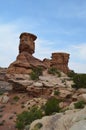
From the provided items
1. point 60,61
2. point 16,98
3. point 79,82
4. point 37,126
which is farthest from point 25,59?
point 37,126

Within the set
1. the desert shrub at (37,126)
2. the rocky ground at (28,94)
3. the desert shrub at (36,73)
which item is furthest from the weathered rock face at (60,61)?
the desert shrub at (37,126)

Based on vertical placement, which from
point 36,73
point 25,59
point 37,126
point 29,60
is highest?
point 25,59

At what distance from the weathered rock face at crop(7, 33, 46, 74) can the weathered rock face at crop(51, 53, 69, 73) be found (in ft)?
20.2

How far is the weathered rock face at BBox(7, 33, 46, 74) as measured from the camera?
59438 millimetres

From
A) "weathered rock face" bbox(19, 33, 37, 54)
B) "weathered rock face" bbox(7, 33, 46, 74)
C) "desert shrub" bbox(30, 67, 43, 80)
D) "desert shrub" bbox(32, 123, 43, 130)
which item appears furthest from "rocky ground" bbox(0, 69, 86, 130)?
"desert shrub" bbox(32, 123, 43, 130)

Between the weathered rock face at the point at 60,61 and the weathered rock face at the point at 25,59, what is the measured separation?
6.15 metres

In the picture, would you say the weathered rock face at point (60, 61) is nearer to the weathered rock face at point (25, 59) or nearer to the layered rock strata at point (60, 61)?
the layered rock strata at point (60, 61)

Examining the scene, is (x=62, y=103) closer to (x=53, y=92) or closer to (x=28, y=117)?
(x=53, y=92)

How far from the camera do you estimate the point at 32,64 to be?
61281mm

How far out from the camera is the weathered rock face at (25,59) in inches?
2340

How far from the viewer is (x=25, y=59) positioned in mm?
61500

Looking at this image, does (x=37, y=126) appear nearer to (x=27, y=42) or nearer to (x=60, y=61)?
(x=27, y=42)

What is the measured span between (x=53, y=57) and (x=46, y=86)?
21.8 meters

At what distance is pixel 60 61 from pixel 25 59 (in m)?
11.3
